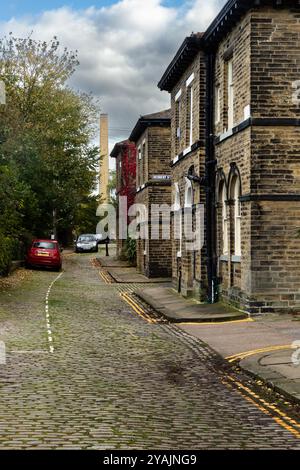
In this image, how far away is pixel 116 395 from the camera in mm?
9062

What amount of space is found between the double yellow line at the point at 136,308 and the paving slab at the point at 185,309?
35 cm

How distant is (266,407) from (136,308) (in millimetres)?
12358

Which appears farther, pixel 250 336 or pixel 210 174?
pixel 210 174

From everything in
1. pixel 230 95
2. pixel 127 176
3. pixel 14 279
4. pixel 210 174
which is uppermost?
pixel 127 176

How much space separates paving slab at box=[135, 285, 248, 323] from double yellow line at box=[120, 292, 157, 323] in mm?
351

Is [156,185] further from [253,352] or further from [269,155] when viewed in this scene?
[253,352]

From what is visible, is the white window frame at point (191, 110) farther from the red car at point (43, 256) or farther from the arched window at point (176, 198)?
the red car at point (43, 256)

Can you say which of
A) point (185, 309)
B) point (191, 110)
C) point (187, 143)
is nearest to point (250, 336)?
point (185, 309)

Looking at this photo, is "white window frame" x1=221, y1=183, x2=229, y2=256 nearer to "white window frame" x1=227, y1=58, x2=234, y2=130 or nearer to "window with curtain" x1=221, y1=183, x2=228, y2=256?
"window with curtain" x1=221, y1=183, x2=228, y2=256

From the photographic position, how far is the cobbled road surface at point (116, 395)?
6.96 m

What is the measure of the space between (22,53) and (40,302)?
75.8 feet

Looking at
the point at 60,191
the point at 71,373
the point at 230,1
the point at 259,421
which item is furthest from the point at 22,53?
the point at 259,421

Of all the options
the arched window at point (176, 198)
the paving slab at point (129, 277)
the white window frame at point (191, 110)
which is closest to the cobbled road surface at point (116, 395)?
the white window frame at point (191, 110)
